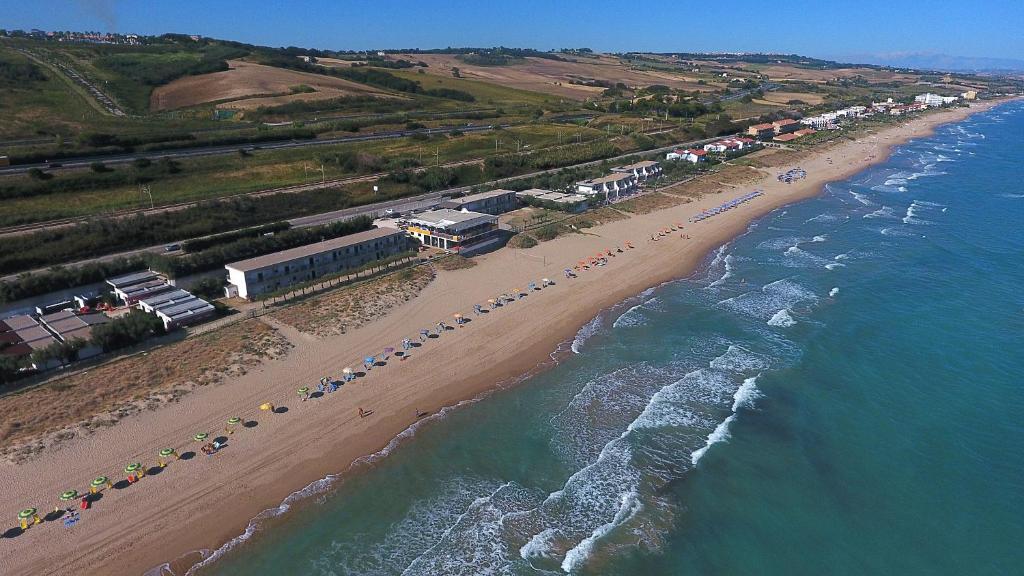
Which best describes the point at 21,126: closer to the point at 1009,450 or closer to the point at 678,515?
the point at 678,515

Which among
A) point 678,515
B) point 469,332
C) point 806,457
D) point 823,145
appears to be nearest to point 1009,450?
point 806,457

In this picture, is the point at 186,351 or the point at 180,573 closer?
the point at 180,573

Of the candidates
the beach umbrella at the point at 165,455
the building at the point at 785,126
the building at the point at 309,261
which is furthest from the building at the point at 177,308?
the building at the point at 785,126

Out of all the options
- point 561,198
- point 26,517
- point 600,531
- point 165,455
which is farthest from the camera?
point 561,198

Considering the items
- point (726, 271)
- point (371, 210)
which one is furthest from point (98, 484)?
point (726, 271)

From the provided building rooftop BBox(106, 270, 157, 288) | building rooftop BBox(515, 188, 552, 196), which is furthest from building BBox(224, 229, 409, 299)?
building rooftop BBox(515, 188, 552, 196)

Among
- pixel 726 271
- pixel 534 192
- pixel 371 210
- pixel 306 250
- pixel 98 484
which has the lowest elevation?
pixel 726 271

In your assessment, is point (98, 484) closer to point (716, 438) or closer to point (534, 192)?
point (716, 438)
